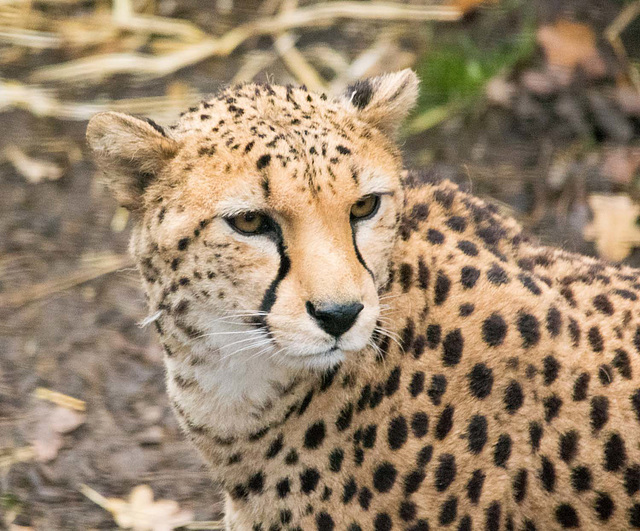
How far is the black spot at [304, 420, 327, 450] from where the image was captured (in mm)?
2221

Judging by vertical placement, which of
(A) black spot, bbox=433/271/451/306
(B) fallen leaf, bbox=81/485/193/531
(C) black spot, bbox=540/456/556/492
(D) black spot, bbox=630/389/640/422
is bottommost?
(B) fallen leaf, bbox=81/485/193/531

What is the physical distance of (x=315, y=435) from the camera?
223cm

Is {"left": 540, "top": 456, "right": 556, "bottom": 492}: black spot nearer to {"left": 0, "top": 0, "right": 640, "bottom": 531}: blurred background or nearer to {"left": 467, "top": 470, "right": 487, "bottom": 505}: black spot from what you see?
{"left": 467, "top": 470, "right": 487, "bottom": 505}: black spot

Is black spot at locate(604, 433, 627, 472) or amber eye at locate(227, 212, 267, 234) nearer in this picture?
amber eye at locate(227, 212, 267, 234)

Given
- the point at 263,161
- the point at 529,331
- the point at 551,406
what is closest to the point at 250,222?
the point at 263,161

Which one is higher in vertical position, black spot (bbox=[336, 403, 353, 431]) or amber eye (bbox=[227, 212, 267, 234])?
amber eye (bbox=[227, 212, 267, 234])

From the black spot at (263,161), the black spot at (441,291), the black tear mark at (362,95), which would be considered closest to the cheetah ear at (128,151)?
the black spot at (263,161)

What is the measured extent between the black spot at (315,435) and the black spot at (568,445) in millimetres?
590

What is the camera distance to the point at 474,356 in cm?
224

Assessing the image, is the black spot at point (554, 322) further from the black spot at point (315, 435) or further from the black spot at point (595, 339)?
the black spot at point (315, 435)

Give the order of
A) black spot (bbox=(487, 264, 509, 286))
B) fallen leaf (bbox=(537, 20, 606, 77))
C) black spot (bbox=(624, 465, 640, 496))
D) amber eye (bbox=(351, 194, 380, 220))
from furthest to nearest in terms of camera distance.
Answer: fallen leaf (bbox=(537, 20, 606, 77)) → black spot (bbox=(487, 264, 509, 286)) → black spot (bbox=(624, 465, 640, 496)) → amber eye (bbox=(351, 194, 380, 220))

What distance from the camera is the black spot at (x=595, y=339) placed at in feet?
7.47

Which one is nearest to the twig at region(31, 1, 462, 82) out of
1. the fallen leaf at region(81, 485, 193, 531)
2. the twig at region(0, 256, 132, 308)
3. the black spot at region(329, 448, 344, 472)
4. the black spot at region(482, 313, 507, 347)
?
the twig at region(0, 256, 132, 308)

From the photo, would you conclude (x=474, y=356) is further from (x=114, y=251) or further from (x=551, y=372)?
(x=114, y=251)
